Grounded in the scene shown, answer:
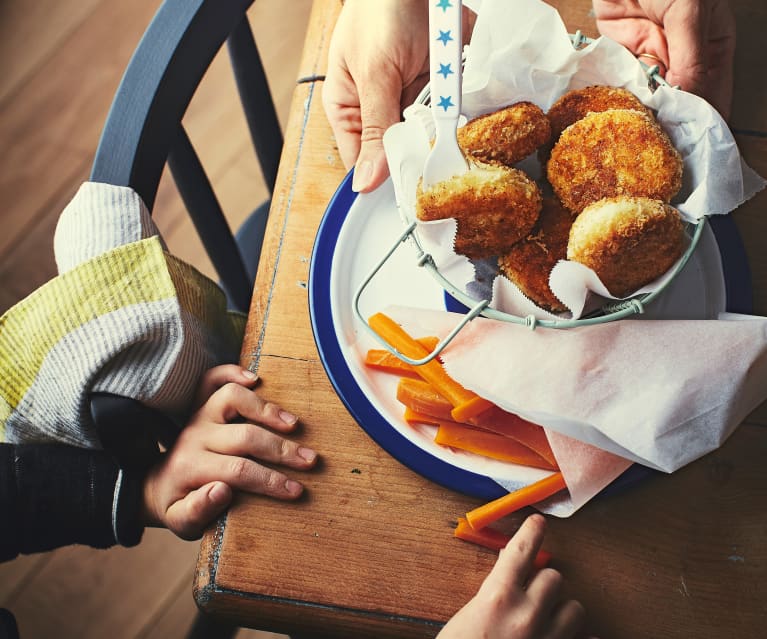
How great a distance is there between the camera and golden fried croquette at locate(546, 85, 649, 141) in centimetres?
76

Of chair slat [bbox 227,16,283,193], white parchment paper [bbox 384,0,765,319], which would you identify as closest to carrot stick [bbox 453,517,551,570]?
white parchment paper [bbox 384,0,765,319]

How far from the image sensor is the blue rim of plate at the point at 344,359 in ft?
2.44

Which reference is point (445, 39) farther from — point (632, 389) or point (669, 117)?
point (632, 389)

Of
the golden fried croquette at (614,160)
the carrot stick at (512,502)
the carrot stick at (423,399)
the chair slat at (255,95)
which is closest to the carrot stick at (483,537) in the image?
the carrot stick at (512,502)

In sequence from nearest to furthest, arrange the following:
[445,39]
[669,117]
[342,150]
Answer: [445,39] → [669,117] → [342,150]

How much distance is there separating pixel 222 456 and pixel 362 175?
339 mm

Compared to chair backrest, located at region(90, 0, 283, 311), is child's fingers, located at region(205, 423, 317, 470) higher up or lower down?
lower down

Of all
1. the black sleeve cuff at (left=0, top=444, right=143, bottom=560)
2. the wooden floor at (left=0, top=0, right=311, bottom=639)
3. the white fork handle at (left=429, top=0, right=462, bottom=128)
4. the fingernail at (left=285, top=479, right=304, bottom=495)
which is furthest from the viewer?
the wooden floor at (left=0, top=0, right=311, bottom=639)

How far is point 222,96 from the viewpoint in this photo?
1933mm

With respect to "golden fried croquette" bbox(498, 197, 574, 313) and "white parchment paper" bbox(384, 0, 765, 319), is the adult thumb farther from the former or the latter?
"golden fried croquette" bbox(498, 197, 574, 313)

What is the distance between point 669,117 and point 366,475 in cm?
47

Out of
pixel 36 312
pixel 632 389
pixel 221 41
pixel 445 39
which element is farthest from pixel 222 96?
pixel 632 389

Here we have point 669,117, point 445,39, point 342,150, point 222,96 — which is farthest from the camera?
point 222,96

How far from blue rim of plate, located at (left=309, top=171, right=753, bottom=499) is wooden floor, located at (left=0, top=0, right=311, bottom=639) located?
2.79 feet
